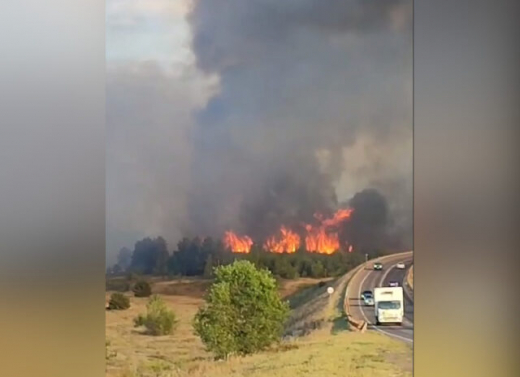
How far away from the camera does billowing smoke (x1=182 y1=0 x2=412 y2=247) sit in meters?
1.77

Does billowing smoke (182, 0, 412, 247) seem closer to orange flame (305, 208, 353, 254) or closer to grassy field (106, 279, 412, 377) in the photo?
orange flame (305, 208, 353, 254)

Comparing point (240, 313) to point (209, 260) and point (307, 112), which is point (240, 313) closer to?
point (209, 260)

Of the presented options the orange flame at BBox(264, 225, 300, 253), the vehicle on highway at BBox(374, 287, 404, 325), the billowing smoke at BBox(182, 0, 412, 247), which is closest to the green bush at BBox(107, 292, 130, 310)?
the billowing smoke at BBox(182, 0, 412, 247)

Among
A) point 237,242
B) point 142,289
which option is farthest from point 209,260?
point 142,289

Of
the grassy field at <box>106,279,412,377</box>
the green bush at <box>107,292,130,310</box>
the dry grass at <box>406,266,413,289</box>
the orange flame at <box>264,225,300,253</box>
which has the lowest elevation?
the grassy field at <box>106,279,412,377</box>

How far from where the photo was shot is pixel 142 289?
176 cm

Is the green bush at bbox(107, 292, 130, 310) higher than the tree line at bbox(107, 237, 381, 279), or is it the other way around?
the tree line at bbox(107, 237, 381, 279)

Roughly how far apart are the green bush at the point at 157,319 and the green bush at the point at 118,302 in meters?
0.05

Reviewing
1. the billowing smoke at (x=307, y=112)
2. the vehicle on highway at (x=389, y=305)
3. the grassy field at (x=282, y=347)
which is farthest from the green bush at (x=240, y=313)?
the vehicle on highway at (x=389, y=305)

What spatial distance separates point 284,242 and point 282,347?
0.30 m

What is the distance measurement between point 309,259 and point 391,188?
12.2 inches

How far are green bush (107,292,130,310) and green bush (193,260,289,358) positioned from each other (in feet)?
0.66

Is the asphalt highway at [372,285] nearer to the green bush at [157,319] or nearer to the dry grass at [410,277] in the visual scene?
the dry grass at [410,277]

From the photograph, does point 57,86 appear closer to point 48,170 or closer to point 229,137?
Answer: point 48,170
